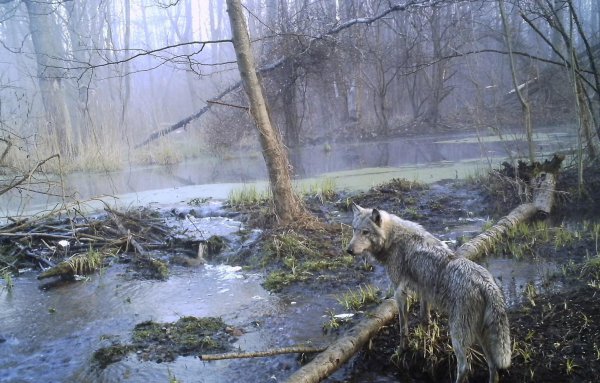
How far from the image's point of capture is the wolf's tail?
12.5 feet

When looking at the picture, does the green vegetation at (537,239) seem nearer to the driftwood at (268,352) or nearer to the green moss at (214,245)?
the driftwood at (268,352)

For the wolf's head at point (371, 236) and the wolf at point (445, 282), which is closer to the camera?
the wolf at point (445, 282)

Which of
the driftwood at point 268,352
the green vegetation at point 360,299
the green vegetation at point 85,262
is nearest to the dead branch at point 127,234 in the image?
the green vegetation at point 85,262

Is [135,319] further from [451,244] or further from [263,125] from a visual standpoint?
[451,244]

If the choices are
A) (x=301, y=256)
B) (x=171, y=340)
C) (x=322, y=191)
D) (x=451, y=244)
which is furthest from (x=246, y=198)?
(x=171, y=340)

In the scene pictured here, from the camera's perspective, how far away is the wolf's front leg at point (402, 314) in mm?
4762

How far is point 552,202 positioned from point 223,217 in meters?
6.66

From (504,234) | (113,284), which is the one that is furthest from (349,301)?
(113,284)

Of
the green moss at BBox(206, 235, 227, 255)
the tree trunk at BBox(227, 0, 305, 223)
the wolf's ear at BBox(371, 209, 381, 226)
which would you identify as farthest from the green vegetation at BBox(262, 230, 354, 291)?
the wolf's ear at BBox(371, 209, 381, 226)

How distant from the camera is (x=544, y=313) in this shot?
195 inches

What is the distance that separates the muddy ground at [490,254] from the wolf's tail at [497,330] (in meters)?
0.49

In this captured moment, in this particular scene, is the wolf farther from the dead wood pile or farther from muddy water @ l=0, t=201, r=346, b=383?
the dead wood pile

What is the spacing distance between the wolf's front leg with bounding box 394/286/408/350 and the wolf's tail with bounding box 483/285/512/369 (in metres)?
0.98

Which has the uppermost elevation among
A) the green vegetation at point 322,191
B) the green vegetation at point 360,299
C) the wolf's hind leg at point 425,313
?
the green vegetation at point 322,191
